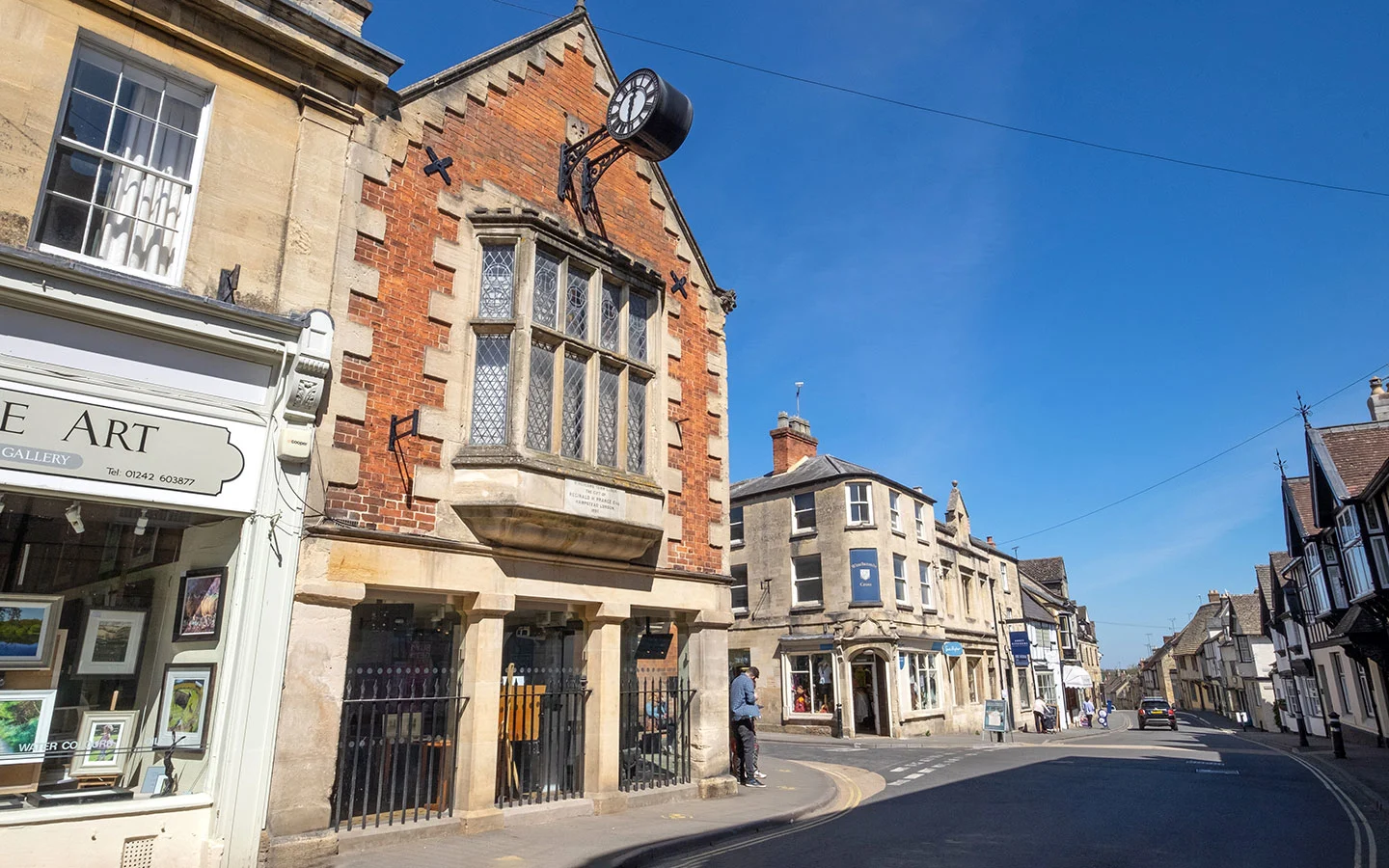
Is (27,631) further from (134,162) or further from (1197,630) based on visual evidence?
(1197,630)

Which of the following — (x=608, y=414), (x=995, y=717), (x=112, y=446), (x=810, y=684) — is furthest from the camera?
(x=810, y=684)

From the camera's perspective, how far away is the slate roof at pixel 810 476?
29781 mm

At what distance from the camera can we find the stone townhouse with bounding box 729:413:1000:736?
28.3 m

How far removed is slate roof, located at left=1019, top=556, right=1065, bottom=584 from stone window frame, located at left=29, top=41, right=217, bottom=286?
2575 inches

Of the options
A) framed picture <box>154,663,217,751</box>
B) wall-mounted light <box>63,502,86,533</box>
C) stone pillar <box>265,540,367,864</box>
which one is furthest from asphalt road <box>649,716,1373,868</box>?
wall-mounted light <box>63,502,86,533</box>

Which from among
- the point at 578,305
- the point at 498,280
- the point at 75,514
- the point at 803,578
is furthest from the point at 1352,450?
the point at 75,514

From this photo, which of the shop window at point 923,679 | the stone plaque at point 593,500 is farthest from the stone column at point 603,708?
the shop window at point 923,679

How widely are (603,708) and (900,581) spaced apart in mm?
22613

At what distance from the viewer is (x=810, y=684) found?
95.4 feet

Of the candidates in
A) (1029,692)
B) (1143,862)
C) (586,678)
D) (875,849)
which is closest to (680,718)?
(586,678)

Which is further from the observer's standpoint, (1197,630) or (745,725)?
(1197,630)

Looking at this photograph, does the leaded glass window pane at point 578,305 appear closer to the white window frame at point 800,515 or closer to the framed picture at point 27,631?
the framed picture at point 27,631

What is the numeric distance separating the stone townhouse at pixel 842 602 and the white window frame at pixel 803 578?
1.7 inches

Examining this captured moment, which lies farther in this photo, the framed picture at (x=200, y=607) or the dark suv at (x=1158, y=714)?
the dark suv at (x=1158, y=714)
